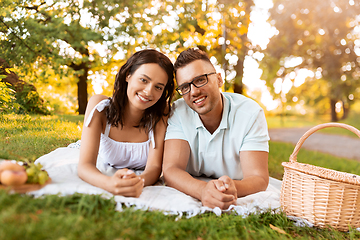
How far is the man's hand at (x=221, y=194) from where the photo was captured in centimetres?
223

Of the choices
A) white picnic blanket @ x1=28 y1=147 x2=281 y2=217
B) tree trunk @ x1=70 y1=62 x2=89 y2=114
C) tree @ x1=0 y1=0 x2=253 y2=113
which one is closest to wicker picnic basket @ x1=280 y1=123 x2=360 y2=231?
white picnic blanket @ x1=28 y1=147 x2=281 y2=217

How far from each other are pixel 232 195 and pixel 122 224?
3.18 ft

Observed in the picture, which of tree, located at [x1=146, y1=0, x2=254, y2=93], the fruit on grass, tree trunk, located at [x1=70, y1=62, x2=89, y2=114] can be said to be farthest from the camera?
tree, located at [x1=146, y1=0, x2=254, y2=93]

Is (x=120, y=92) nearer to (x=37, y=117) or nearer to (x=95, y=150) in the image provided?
(x=95, y=150)

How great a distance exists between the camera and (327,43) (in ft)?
52.2

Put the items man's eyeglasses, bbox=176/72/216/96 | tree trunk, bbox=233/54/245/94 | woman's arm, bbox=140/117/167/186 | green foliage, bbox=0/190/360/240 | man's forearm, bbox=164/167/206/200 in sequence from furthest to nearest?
tree trunk, bbox=233/54/245/94 < man's eyeglasses, bbox=176/72/216/96 < woman's arm, bbox=140/117/167/186 < man's forearm, bbox=164/167/206/200 < green foliage, bbox=0/190/360/240

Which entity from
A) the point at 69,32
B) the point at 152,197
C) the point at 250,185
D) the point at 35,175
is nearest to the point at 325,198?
the point at 250,185

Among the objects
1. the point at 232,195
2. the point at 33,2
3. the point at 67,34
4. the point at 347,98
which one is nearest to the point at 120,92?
the point at 232,195

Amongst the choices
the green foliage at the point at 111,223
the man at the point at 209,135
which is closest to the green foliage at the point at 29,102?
the man at the point at 209,135

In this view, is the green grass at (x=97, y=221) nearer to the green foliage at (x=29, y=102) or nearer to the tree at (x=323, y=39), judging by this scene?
the green foliage at (x=29, y=102)

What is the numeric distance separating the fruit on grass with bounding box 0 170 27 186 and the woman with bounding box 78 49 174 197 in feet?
1.88

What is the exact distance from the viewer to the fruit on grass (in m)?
1.76

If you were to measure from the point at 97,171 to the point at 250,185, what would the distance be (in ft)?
4.48

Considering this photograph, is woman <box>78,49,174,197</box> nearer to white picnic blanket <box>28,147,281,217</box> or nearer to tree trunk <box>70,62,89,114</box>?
white picnic blanket <box>28,147,281,217</box>
